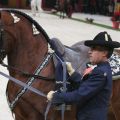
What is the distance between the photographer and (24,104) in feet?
15.8

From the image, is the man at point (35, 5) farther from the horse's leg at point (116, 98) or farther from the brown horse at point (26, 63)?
the brown horse at point (26, 63)

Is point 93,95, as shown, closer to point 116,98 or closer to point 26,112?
point 26,112

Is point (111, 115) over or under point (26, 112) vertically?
under

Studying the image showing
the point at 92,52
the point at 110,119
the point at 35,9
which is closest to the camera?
the point at 92,52

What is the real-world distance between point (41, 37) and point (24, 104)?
0.75 metres

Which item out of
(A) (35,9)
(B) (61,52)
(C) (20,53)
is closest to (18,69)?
(C) (20,53)

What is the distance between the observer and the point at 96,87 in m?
3.86

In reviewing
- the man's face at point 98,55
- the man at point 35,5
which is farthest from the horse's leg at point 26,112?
the man at point 35,5

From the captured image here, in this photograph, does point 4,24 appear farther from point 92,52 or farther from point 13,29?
point 92,52

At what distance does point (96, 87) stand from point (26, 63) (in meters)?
1.25

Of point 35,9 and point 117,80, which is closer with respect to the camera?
point 117,80

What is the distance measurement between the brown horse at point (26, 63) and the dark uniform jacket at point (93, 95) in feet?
2.51

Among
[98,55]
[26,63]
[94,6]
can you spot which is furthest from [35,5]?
[98,55]

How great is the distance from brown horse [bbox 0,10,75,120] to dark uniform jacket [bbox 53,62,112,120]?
0.76 meters
